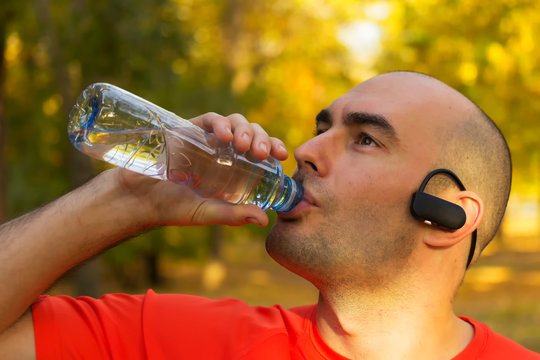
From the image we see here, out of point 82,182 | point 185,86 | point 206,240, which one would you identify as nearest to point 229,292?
point 206,240

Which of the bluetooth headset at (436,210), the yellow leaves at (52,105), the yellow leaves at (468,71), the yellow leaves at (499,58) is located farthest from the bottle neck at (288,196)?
A: the yellow leaves at (52,105)

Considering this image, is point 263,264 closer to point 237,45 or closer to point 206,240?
point 206,240

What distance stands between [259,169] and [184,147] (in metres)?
0.30

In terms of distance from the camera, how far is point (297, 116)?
77.2 ft

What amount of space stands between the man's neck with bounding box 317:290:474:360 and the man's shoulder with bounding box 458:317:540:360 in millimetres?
62

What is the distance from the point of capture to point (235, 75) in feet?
73.3

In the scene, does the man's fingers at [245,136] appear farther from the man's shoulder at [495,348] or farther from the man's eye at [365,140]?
the man's shoulder at [495,348]

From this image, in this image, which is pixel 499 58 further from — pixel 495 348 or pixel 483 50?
pixel 495 348

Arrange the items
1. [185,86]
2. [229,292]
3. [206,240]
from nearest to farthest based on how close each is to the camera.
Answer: [185,86], [229,292], [206,240]

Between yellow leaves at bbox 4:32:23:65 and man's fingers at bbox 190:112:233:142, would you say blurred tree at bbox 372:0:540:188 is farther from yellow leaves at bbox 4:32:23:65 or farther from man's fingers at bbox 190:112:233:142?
man's fingers at bbox 190:112:233:142

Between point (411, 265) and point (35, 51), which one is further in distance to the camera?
point (35, 51)

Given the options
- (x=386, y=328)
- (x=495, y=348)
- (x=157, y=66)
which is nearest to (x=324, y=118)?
(x=386, y=328)

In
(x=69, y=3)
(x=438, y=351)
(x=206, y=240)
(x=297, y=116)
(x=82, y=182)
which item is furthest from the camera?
(x=297, y=116)

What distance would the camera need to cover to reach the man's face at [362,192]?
2.31 meters
